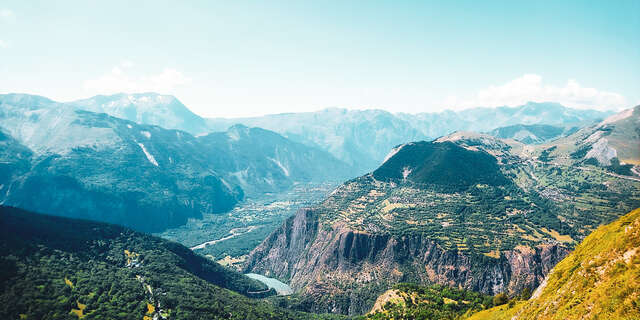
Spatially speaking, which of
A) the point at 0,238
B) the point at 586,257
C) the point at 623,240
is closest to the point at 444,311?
the point at 586,257

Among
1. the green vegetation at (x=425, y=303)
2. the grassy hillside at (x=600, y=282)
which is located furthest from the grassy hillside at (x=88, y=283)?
the grassy hillside at (x=600, y=282)

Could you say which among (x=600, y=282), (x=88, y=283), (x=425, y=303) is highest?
(x=600, y=282)

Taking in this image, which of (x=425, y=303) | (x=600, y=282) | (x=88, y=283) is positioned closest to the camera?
(x=600, y=282)

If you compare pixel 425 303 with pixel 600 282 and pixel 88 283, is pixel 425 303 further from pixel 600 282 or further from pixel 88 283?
pixel 88 283

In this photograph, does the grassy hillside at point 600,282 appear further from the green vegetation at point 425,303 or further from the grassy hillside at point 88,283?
the grassy hillside at point 88,283

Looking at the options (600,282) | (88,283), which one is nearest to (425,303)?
(600,282)

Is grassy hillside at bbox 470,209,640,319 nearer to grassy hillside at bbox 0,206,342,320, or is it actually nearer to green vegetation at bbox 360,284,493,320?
green vegetation at bbox 360,284,493,320

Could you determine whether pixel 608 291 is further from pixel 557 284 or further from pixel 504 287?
pixel 504 287
